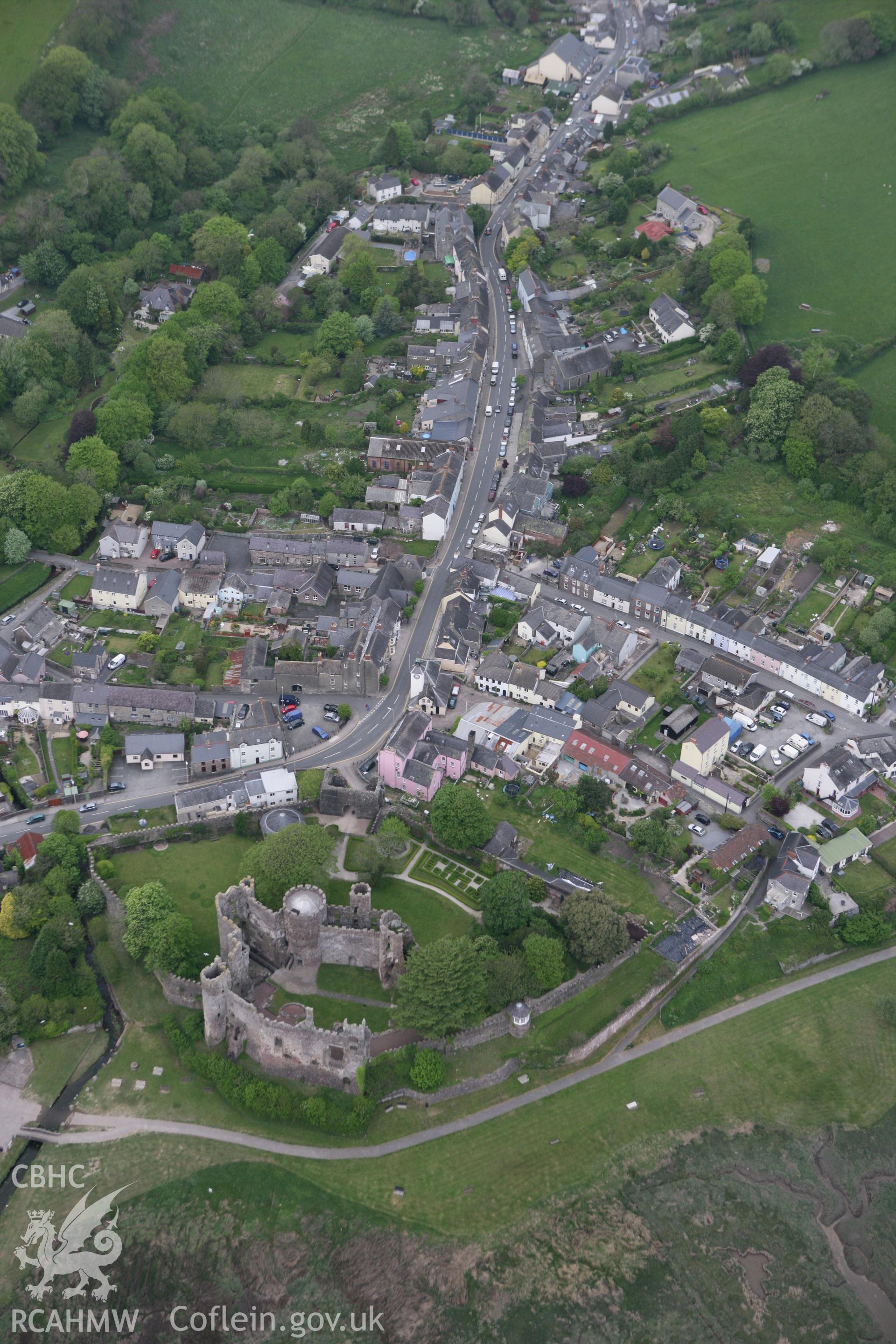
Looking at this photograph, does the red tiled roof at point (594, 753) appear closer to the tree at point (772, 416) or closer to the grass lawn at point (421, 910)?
the grass lawn at point (421, 910)

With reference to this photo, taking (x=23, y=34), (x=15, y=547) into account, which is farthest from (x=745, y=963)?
(x=23, y=34)

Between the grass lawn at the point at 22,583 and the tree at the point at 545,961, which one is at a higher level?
the grass lawn at the point at 22,583

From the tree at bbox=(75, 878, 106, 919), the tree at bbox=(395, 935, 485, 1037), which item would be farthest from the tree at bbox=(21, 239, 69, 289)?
the tree at bbox=(395, 935, 485, 1037)

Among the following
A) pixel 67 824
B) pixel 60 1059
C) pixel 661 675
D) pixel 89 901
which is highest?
pixel 67 824

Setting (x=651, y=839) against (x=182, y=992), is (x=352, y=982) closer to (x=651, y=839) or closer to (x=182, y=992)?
(x=182, y=992)

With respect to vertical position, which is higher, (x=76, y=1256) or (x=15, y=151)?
(x=15, y=151)

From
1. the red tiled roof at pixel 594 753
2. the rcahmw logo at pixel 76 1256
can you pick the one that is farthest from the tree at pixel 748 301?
the rcahmw logo at pixel 76 1256
